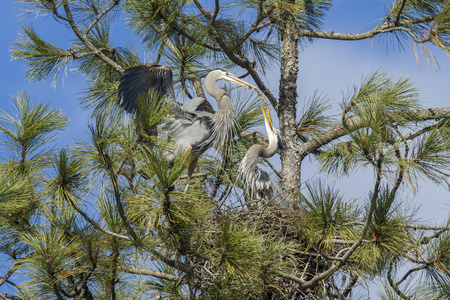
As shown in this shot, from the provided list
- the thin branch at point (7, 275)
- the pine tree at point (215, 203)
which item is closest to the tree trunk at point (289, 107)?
the pine tree at point (215, 203)

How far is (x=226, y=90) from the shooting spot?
15.9ft

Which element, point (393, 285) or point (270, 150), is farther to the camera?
point (270, 150)

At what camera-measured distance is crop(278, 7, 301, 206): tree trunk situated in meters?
4.16

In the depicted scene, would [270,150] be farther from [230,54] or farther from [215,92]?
[230,54]

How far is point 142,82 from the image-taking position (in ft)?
13.4

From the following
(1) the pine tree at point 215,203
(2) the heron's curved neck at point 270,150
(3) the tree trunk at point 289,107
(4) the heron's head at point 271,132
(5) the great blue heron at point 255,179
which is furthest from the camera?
(4) the heron's head at point 271,132

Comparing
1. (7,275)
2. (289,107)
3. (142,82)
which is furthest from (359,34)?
(7,275)

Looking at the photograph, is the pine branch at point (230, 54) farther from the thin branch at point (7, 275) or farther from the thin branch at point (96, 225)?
the thin branch at point (7, 275)

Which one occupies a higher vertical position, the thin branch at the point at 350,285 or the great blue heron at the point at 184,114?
the great blue heron at the point at 184,114

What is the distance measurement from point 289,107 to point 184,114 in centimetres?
67

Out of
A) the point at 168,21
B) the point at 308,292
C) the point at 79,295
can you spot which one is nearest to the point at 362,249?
the point at 308,292

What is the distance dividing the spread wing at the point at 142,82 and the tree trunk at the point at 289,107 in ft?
2.41

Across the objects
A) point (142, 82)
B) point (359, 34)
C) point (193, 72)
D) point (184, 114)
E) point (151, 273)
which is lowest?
point (151, 273)

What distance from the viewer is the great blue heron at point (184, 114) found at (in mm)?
4070
